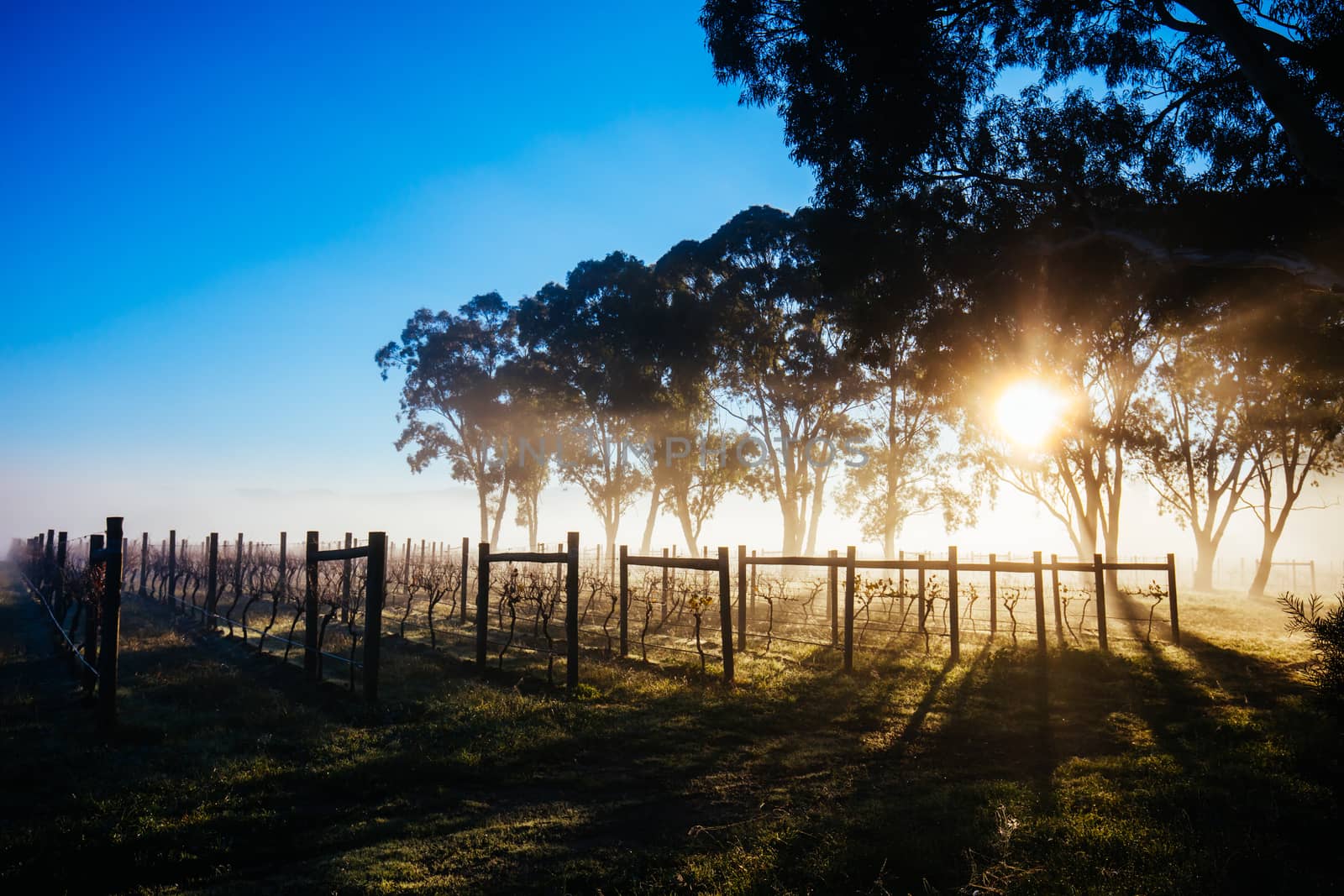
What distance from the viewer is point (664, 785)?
688 cm

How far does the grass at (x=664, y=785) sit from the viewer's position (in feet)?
15.8

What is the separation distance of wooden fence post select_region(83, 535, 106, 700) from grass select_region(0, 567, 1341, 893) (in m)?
0.28

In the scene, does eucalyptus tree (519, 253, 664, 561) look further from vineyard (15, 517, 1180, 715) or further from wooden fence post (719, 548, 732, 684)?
wooden fence post (719, 548, 732, 684)

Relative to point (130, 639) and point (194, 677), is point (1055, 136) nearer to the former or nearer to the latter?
point (194, 677)

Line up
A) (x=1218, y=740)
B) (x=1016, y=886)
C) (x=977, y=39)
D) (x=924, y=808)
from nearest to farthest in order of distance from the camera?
(x=1016, y=886)
(x=924, y=808)
(x=1218, y=740)
(x=977, y=39)

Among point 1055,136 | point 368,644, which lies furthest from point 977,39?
point 368,644

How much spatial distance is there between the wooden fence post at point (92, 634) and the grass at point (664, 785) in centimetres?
28

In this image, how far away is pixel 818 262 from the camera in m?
14.6

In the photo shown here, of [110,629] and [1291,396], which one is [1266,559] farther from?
[110,629]

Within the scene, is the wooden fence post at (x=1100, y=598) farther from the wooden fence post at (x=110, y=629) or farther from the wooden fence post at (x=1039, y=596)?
the wooden fence post at (x=110, y=629)

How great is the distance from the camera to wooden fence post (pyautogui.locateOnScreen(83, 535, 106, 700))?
9875 mm

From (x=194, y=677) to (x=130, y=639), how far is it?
17.1ft

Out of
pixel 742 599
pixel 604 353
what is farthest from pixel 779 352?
pixel 742 599

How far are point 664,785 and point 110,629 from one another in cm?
642
